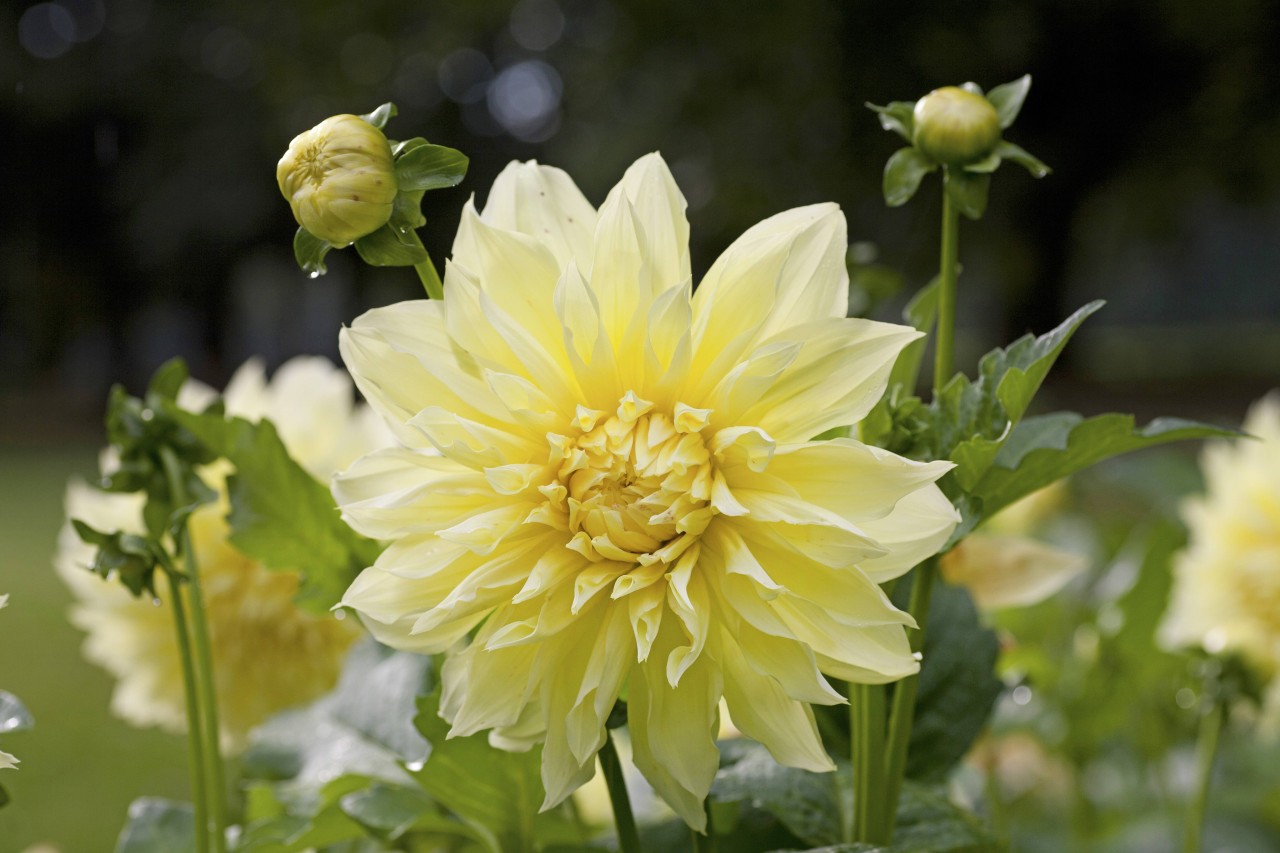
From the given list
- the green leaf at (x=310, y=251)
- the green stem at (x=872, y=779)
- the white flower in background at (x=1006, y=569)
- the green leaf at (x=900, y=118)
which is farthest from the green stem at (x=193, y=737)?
the white flower in background at (x=1006, y=569)

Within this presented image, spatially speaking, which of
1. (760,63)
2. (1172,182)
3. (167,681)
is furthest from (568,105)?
(167,681)

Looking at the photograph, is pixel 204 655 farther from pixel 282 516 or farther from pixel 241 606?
pixel 241 606

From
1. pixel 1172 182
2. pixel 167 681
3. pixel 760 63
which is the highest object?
pixel 760 63

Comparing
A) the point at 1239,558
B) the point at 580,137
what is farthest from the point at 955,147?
the point at 580,137

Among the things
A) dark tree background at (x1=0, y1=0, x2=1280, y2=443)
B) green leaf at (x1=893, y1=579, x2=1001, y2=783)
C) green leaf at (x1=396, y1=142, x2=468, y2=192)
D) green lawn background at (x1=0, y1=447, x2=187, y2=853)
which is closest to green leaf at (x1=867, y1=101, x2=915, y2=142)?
green leaf at (x1=396, y1=142, x2=468, y2=192)

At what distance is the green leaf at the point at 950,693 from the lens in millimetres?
776

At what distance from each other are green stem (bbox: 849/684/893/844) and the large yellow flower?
92mm

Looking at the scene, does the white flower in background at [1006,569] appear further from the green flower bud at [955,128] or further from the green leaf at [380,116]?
the green leaf at [380,116]

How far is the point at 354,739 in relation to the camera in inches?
35.2

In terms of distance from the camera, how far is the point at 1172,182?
372 inches

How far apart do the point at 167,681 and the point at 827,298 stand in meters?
0.80

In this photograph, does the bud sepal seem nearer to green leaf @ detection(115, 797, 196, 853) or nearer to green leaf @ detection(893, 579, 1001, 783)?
green leaf @ detection(893, 579, 1001, 783)

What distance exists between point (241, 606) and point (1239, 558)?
1.03m

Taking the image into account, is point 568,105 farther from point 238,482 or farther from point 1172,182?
point 238,482
